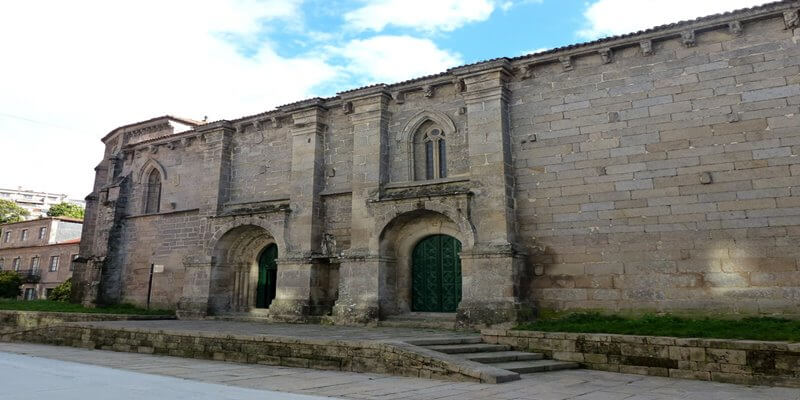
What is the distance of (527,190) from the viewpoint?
1295 centimetres

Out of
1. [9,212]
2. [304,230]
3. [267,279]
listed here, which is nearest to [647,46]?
[304,230]

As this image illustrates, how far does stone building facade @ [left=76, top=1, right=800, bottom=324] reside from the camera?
10.7 meters

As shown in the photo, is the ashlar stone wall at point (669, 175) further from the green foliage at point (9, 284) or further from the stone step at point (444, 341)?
the green foliage at point (9, 284)

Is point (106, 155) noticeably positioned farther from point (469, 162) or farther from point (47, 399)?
point (47, 399)

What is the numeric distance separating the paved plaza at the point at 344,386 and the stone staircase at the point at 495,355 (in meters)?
0.27

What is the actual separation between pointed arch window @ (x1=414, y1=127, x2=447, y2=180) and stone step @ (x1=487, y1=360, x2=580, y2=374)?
6382mm

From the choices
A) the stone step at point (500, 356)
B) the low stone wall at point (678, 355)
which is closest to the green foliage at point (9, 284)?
the stone step at point (500, 356)

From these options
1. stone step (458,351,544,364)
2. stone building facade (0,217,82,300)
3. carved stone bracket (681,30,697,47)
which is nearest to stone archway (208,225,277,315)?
stone step (458,351,544,364)

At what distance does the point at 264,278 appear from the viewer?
57.7ft

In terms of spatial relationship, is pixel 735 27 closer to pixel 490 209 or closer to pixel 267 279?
pixel 490 209

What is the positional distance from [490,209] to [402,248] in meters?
3.07

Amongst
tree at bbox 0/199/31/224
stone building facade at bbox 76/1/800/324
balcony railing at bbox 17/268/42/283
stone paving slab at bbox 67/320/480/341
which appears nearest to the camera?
stone paving slab at bbox 67/320/480/341

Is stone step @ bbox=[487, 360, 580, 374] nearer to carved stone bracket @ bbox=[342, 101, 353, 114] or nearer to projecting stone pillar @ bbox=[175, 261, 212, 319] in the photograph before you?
carved stone bracket @ bbox=[342, 101, 353, 114]

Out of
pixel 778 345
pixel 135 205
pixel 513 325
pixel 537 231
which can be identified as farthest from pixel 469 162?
pixel 135 205
